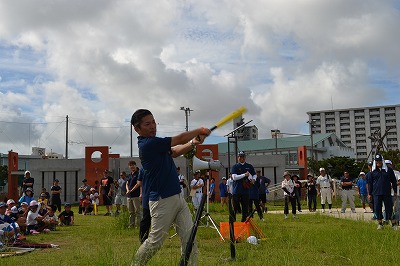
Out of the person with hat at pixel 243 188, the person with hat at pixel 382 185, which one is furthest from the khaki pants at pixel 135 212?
the person with hat at pixel 382 185

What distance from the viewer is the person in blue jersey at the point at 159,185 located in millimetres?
4922

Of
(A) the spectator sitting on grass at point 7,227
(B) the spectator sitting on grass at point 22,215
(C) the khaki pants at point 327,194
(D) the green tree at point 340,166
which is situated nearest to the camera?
(A) the spectator sitting on grass at point 7,227

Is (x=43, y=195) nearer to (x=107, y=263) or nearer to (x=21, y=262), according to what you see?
(x=21, y=262)

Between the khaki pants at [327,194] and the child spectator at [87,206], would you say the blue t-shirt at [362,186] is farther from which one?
the child spectator at [87,206]

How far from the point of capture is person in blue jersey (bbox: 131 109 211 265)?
492 cm

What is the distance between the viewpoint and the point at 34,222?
13.0m

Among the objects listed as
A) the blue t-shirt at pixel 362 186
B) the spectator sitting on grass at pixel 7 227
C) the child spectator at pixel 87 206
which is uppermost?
the blue t-shirt at pixel 362 186

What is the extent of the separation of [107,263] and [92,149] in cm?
3200

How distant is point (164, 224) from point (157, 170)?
1.78ft

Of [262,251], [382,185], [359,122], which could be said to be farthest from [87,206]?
[359,122]

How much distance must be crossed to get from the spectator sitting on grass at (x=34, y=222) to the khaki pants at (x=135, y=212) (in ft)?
8.67

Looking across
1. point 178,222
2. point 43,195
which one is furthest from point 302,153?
point 178,222

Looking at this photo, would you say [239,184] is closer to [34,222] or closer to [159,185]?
[34,222]

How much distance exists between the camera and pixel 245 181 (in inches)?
436
